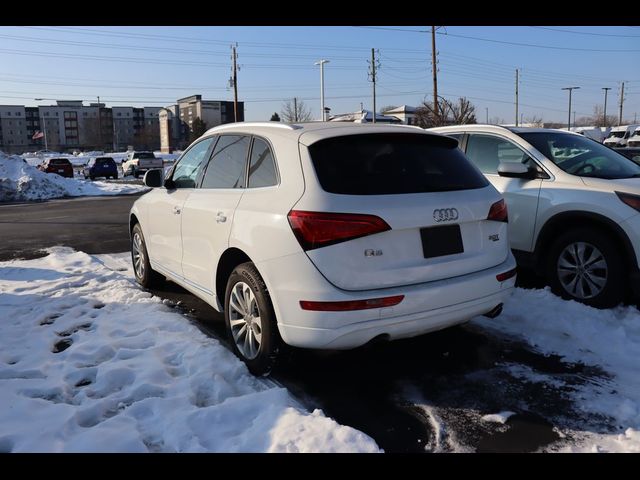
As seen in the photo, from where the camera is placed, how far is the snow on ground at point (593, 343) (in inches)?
121

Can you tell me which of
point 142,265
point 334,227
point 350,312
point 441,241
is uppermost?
point 334,227

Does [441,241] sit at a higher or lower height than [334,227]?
lower

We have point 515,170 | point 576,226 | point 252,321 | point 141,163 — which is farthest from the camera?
point 141,163

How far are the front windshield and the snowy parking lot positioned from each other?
1399 mm

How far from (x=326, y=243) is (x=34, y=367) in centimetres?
247

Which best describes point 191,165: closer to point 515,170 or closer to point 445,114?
point 515,170

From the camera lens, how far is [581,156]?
18.8ft

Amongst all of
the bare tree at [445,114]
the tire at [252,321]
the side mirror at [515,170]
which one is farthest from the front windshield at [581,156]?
the bare tree at [445,114]

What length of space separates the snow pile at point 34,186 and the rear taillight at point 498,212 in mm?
21991

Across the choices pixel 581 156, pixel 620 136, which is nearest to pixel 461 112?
pixel 620 136

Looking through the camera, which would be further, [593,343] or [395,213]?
[593,343]

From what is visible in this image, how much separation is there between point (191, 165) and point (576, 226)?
3808mm
